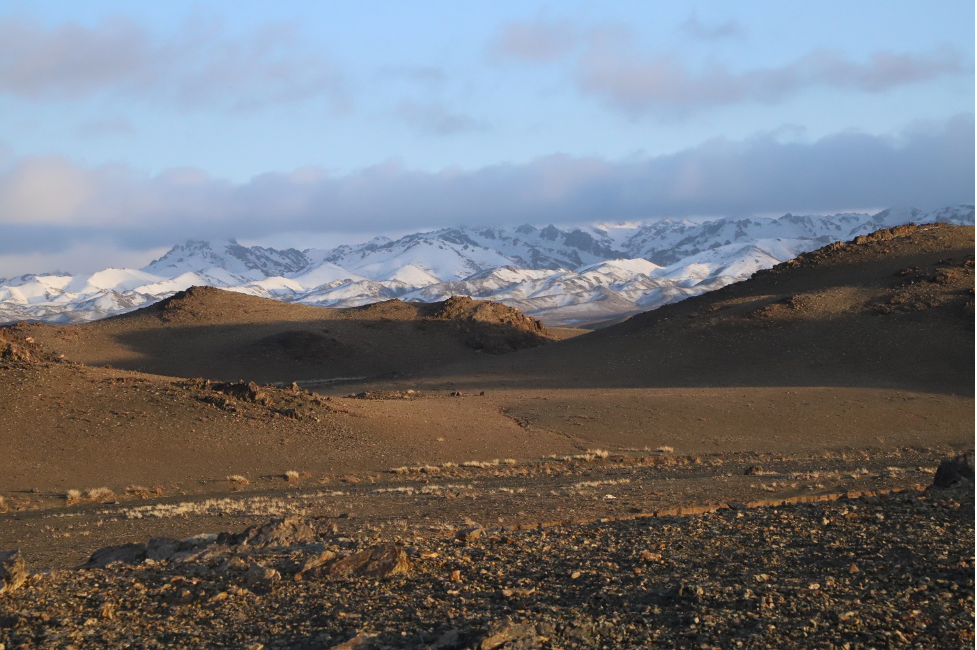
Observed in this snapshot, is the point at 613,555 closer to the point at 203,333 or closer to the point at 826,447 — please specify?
the point at 826,447

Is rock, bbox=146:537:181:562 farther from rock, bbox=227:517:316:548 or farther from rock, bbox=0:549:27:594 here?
rock, bbox=0:549:27:594

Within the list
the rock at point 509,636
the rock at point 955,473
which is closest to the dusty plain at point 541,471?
the rock at point 509,636

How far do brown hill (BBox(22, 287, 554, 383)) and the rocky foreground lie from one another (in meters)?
43.0

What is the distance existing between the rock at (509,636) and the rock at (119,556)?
5.56m

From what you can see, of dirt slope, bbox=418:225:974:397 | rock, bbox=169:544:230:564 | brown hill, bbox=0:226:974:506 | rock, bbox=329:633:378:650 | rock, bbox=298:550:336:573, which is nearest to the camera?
rock, bbox=329:633:378:650

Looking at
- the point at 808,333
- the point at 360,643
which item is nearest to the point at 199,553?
the point at 360,643

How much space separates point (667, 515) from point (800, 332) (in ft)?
105

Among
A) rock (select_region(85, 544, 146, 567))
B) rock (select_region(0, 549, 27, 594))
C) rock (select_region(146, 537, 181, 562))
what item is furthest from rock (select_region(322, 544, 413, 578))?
rock (select_region(0, 549, 27, 594))

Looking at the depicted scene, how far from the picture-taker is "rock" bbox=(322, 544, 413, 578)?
9914 mm

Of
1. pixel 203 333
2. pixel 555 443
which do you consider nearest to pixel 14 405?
pixel 555 443

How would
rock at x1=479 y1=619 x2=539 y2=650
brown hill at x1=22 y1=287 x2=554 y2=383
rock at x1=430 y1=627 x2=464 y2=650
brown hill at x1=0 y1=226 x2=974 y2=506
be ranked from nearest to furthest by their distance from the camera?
1. rock at x1=479 y1=619 x2=539 y2=650
2. rock at x1=430 y1=627 x2=464 y2=650
3. brown hill at x1=0 y1=226 x2=974 y2=506
4. brown hill at x1=22 y1=287 x2=554 y2=383

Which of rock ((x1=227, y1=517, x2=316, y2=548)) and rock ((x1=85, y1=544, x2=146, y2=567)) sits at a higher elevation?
rock ((x1=227, y1=517, x2=316, y2=548))

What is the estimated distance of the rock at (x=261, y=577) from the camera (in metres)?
9.64

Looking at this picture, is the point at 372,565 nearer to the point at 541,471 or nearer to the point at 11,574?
the point at 11,574
